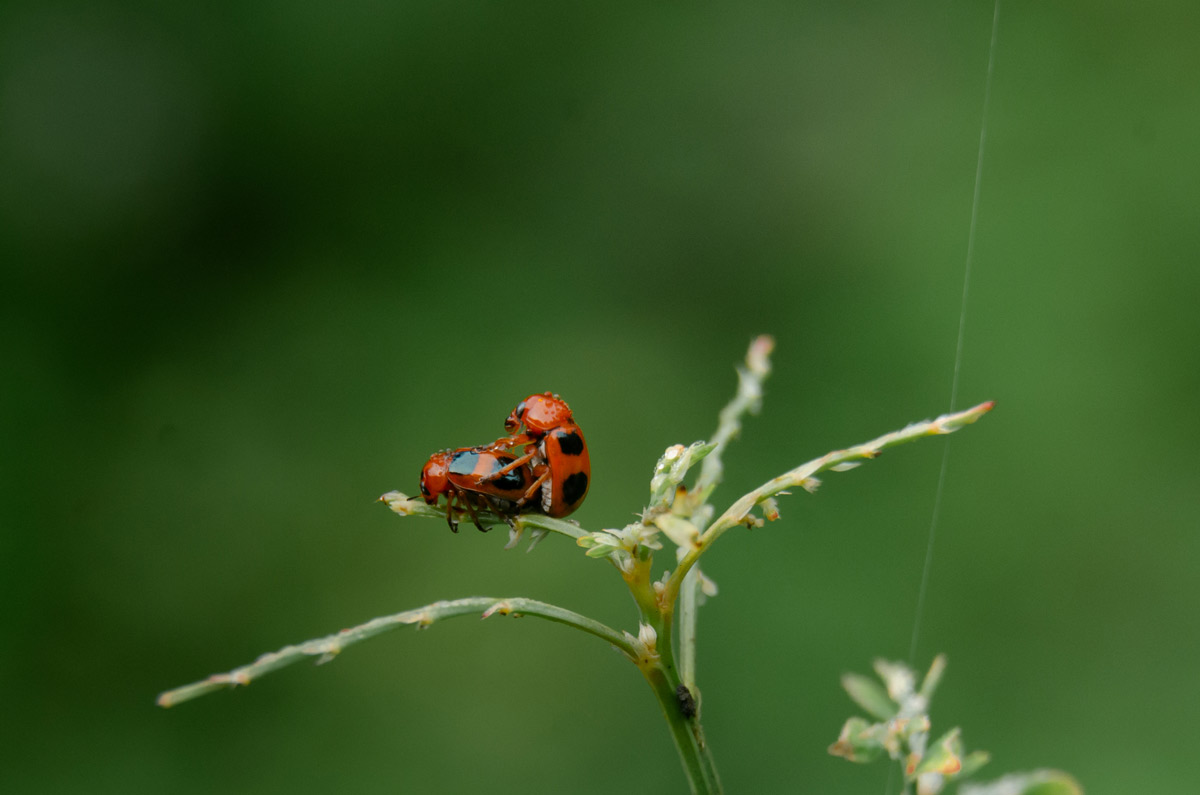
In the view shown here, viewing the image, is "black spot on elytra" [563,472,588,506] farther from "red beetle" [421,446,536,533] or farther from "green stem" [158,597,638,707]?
"green stem" [158,597,638,707]

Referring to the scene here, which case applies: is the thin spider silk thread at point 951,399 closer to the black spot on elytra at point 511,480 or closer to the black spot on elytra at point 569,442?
the black spot on elytra at point 569,442

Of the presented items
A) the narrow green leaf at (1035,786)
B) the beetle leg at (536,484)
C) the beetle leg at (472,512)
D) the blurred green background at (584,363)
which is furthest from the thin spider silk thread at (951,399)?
the narrow green leaf at (1035,786)

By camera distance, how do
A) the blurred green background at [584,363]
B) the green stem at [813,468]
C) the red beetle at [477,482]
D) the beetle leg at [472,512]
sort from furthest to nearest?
the blurred green background at [584,363]
the red beetle at [477,482]
the beetle leg at [472,512]
the green stem at [813,468]

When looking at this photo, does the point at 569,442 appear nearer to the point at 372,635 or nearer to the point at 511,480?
the point at 511,480

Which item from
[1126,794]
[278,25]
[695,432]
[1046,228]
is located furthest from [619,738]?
[278,25]

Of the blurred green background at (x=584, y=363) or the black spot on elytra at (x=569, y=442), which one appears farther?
the blurred green background at (x=584, y=363)

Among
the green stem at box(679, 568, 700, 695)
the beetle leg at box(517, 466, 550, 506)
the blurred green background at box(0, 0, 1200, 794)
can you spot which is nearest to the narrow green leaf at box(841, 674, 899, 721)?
the green stem at box(679, 568, 700, 695)
